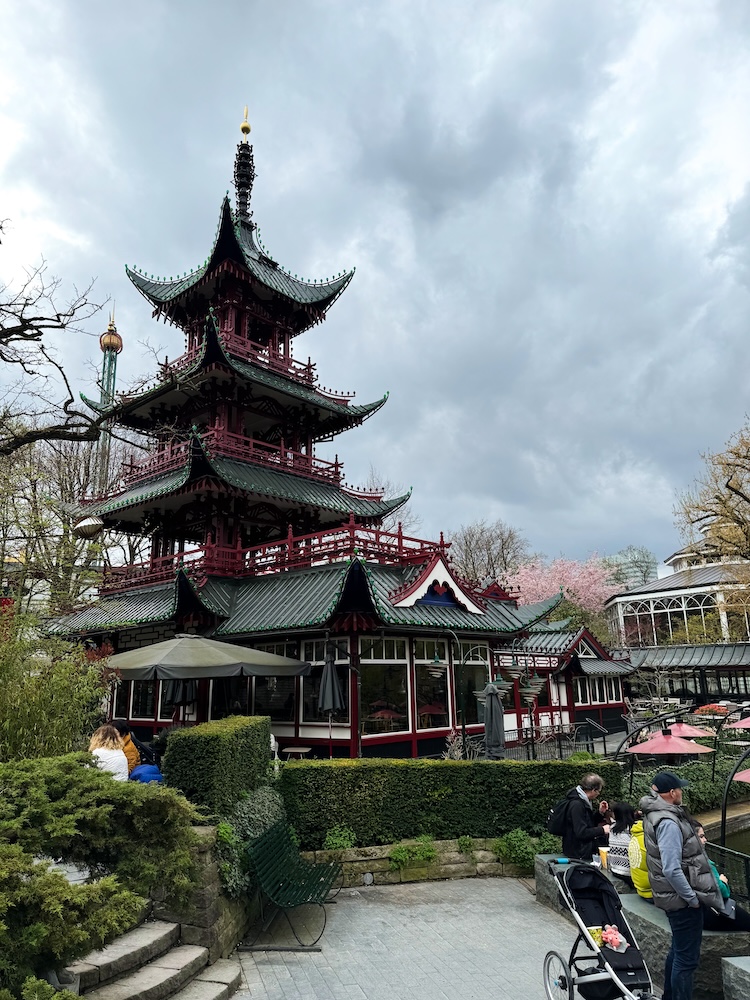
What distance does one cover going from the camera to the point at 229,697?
16.6 meters

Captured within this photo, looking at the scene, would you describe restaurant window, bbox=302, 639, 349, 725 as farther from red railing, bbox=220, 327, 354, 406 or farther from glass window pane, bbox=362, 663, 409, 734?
red railing, bbox=220, 327, 354, 406

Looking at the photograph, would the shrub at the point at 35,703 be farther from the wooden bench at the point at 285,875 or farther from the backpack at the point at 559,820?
the backpack at the point at 559,820

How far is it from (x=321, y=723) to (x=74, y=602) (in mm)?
12732

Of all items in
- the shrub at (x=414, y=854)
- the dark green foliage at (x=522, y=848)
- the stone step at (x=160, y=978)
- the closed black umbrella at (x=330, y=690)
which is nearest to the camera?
the stone step at (x=160, y=978)

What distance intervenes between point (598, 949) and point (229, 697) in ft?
41.1

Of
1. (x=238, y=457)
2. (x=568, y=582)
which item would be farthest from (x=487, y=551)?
(x=238, y=457)

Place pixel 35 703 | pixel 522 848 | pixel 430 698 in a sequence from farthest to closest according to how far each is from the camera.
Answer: pixel 430 698, pixel 522 848, pixel 35 703

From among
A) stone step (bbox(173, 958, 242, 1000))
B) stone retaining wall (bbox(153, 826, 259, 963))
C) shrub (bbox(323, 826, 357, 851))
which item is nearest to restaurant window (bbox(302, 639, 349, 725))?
shrub (bbox(323, 826, 357, 851))

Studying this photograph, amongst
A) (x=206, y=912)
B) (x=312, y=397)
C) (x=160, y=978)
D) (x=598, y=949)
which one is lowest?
(x=160, y=978)

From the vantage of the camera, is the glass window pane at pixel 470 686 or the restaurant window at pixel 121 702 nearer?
the glass window pane at pixel 470 686

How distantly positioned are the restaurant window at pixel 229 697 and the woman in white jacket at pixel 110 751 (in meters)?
8.42

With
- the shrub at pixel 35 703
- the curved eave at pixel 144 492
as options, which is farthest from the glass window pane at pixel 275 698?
the shrub at pixel 35 703

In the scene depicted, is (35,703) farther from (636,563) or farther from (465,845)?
(636,563)

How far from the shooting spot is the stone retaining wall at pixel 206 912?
22.6 feet
